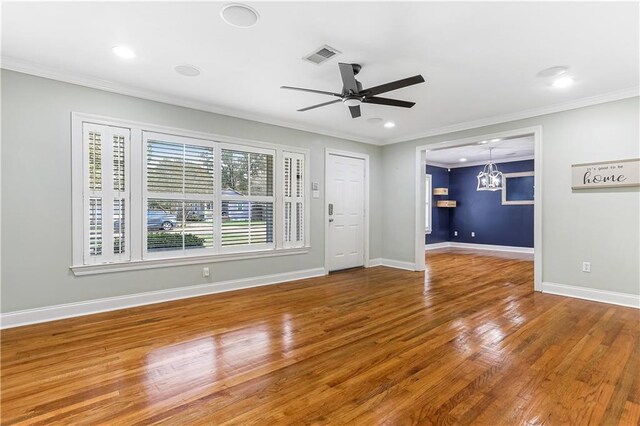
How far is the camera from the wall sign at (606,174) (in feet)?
12.3

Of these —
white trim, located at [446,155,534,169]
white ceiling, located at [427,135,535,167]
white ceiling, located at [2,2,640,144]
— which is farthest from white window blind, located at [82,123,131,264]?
white trim, located at [446,155,534,169]

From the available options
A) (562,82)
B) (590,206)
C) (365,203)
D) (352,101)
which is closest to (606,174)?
(590,206)

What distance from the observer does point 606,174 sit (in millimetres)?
3914

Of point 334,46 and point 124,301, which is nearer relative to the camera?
point 334,46

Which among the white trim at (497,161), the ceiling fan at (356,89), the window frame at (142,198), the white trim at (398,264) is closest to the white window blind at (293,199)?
the window frame at (142,198)

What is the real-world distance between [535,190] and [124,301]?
5615mm

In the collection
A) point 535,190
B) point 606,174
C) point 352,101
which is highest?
point 352,101

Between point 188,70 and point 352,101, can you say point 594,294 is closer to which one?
point 352,101

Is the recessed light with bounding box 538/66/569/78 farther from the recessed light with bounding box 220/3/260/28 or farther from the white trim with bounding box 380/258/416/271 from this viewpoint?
the white trim with bounding box 380/258/416/271

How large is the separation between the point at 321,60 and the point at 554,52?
213 centimetres

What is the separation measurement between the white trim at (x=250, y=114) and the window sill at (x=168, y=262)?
2.00 m

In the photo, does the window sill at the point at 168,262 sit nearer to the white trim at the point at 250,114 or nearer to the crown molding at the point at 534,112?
the white trim at the point at 250,114

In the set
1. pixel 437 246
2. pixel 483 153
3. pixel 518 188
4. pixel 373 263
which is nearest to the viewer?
pixel 373 263

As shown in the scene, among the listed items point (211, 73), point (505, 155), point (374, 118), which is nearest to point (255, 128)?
point (211, 73)
